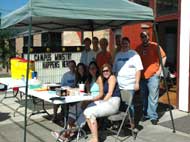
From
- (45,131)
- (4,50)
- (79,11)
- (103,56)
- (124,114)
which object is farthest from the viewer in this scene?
(4,50)

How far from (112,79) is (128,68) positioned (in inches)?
29.8

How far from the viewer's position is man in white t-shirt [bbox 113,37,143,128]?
23.0ft

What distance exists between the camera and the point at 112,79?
639cm

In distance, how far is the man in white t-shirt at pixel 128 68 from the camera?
700cm

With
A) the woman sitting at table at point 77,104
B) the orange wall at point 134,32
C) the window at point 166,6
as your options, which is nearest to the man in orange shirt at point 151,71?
the woman sitting at table at point 77,104

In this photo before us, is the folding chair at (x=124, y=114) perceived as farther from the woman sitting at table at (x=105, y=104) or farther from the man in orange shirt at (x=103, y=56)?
the man in orange shirt at (x=103, y=56)

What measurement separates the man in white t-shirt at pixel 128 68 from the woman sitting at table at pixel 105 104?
595 millimetres

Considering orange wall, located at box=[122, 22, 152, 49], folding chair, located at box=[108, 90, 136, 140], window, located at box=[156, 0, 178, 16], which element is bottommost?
folding chair, located at box=[108, 90, 136, 140]

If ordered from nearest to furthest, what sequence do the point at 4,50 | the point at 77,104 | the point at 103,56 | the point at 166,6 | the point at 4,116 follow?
1. the point at 77,104
2. the point at 103,56
3. the point at 4,116
4. the point at 166,6
5. the point at 4,50

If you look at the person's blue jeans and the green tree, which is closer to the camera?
the person's blue jeans

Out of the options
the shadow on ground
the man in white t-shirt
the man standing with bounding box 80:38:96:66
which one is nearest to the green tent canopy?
the man in white t-shirt

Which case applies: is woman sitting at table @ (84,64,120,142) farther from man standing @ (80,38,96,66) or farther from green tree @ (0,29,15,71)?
green tree @ (0,29,15,71)

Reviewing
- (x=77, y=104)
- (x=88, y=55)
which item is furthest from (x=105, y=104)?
(x=88, y=55)

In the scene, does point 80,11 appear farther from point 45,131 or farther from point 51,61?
point 51,61
